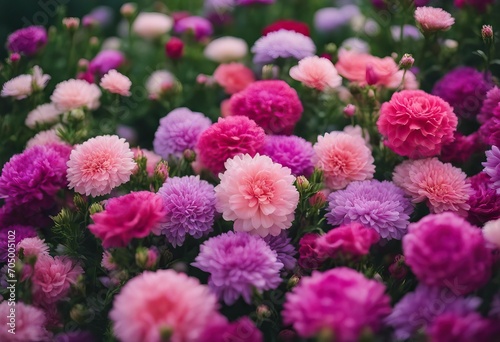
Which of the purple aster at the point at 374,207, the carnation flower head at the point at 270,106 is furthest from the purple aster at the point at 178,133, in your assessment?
the purple aster at the point at 374,207

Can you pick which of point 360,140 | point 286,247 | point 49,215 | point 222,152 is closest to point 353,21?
point 360,140

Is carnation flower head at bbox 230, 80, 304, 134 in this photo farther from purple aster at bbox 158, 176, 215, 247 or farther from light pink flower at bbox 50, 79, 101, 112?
light pink flower at bbox 50, 79, 101, 112

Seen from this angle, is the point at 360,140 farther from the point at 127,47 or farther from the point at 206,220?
the point at 127,47

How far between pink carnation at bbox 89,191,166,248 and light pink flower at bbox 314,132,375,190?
0.62 metres

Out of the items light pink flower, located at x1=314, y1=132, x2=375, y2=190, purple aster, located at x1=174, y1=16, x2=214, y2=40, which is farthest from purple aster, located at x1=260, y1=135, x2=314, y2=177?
purple aster, located at x1=174, y1=16, x2=214, y2=40

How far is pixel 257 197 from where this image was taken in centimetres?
151

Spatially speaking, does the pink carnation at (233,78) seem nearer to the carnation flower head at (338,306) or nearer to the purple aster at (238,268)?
the purple aster at (238,268)

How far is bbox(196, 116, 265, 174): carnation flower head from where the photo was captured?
165cm

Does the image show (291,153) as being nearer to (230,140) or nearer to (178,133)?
(230,140)

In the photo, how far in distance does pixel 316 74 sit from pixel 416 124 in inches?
17.9

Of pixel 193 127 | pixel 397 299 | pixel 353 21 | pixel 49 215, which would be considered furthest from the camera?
pixel 353 21

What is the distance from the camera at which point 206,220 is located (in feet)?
5.17

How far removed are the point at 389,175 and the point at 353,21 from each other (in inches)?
52.1

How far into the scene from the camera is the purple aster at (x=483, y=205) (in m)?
1.56
